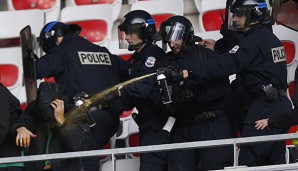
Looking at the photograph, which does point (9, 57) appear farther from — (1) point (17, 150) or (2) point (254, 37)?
(2) point (254, 37)

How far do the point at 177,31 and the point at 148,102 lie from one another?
1.99 feet

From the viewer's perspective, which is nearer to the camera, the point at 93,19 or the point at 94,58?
the point at 94,58

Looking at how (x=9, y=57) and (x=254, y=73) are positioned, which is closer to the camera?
(x=254, y=73)

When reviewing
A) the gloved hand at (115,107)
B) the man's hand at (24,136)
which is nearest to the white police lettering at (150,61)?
the gloved hand at (115,107)

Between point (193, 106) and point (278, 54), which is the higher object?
point (278, 54)

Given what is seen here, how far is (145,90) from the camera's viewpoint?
8195 mm

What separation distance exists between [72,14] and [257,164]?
316 cm

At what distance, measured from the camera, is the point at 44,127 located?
317 inches

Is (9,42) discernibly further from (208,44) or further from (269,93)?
(269,93)

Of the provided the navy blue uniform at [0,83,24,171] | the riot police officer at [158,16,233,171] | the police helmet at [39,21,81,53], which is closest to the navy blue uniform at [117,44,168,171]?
the riot police officer at [158,16,233,171]

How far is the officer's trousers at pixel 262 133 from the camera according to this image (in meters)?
8.12

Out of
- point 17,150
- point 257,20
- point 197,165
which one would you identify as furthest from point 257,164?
point 17,150

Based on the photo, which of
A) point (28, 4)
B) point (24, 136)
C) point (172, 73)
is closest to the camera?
point (24, 136)

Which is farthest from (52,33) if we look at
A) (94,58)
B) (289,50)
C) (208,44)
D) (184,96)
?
(289,50)
